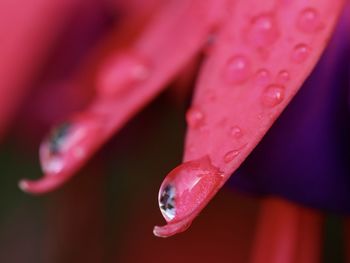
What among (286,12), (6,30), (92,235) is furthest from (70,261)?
(286,12)

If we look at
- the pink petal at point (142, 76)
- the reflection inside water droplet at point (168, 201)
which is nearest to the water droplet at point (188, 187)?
the reflection inside water droplet at point (168, 201)

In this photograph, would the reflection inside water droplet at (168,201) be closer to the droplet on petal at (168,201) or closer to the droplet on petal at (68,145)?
the droplet on petal at (168,201)

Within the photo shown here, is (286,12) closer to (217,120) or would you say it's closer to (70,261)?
(217,120)

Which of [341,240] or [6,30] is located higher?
[6,30]

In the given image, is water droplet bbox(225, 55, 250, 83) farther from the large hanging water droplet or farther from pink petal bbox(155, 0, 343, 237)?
the large hanging water droplet

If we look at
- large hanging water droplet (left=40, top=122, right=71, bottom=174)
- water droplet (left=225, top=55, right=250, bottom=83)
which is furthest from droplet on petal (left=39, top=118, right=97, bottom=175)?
water droplet (left=225, top=55, right=250, bottom=83)
